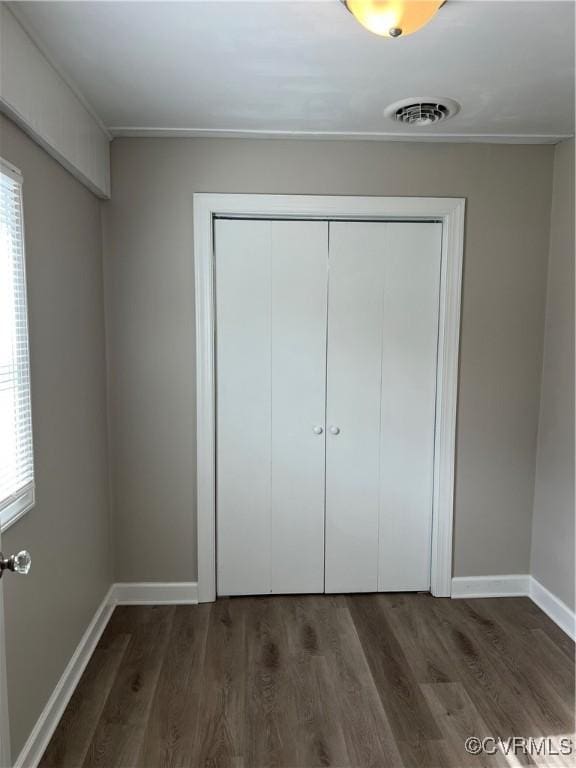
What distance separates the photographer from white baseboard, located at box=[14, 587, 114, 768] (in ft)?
5.72

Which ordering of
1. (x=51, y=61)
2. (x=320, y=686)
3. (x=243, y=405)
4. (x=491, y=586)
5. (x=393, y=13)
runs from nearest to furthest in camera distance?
(x=393, y=13) → (x=51, y=61) → (x=320, y=686) → (x=243, y=405) → (x=491, y=586)

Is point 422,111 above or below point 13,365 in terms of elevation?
above

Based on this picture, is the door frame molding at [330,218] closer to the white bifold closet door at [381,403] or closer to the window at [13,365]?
the white bifold closet door at [381,403]

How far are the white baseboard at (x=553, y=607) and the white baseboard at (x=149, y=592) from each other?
1902 mm

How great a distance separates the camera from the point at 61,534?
2.05m

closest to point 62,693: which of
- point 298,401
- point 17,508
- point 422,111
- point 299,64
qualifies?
point 17,508

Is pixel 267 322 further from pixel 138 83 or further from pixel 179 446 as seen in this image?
pixel 138 83

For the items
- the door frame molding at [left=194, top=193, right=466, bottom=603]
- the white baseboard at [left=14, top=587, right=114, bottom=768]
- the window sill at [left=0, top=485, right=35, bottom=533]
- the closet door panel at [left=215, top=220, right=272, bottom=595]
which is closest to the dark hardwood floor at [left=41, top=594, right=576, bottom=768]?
the white baseboard at [left=14, top=587, right=114, bottom=768]

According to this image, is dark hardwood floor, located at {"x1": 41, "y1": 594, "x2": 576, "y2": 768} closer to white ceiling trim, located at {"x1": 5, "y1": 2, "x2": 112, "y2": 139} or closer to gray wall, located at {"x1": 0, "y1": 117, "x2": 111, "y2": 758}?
gray wall, located at {"x1": 0, "y1": 117, "x2": 111, "y2": 758}

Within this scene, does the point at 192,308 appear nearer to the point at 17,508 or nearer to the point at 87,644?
the point at 17,508

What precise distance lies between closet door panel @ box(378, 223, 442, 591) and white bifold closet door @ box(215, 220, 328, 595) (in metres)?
0.35

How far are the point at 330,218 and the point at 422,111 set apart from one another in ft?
2.17

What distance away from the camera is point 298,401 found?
9.09 ft

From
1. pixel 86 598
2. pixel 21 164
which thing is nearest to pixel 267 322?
pixel 21 164
